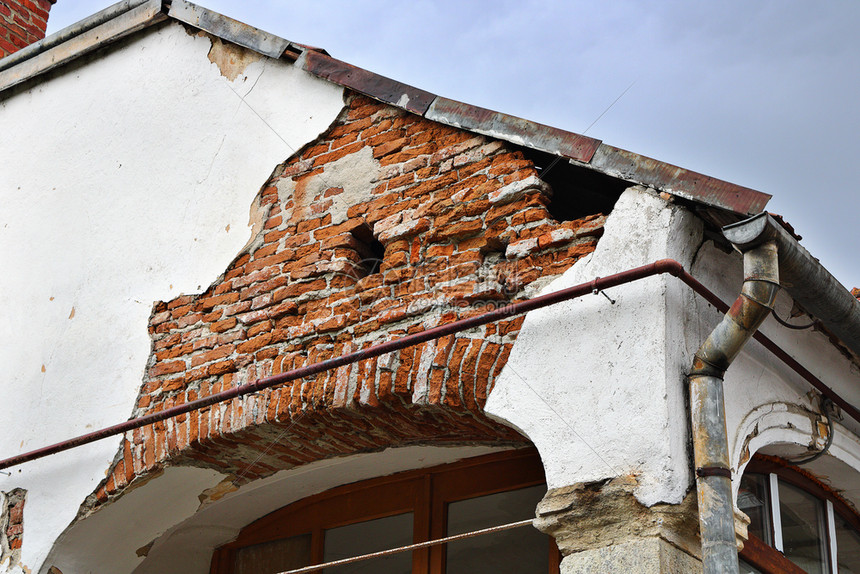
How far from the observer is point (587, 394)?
368 cm

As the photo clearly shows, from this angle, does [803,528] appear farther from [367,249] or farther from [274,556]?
[274,556]

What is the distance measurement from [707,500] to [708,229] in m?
1.19

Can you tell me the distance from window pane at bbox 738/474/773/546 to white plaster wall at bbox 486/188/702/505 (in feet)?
3.33

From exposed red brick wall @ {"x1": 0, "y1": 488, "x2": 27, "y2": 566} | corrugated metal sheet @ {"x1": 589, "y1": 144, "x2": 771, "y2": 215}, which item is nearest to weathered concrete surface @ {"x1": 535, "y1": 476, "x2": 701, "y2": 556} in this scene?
corrugated metal sheet @ {"x1": 589, "y1": 144, "x2": 771, "y2": 215}

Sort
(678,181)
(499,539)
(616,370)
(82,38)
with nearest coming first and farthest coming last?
(616,370), (678,181), (499,539), (82,38)

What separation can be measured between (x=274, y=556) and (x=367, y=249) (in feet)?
6.32

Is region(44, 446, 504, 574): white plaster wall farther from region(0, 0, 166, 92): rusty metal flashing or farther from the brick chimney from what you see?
the brick chimney

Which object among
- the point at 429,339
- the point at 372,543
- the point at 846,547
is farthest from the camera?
the point at 372,543

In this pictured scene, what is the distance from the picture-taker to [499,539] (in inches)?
181

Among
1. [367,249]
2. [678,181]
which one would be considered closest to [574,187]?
[678,181]

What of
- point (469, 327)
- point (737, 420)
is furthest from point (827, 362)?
point (469, 327)

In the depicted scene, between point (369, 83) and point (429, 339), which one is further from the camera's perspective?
point (369, 83)

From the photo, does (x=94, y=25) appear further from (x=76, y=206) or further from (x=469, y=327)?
(x=469, y=327)

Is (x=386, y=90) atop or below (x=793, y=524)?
atop
